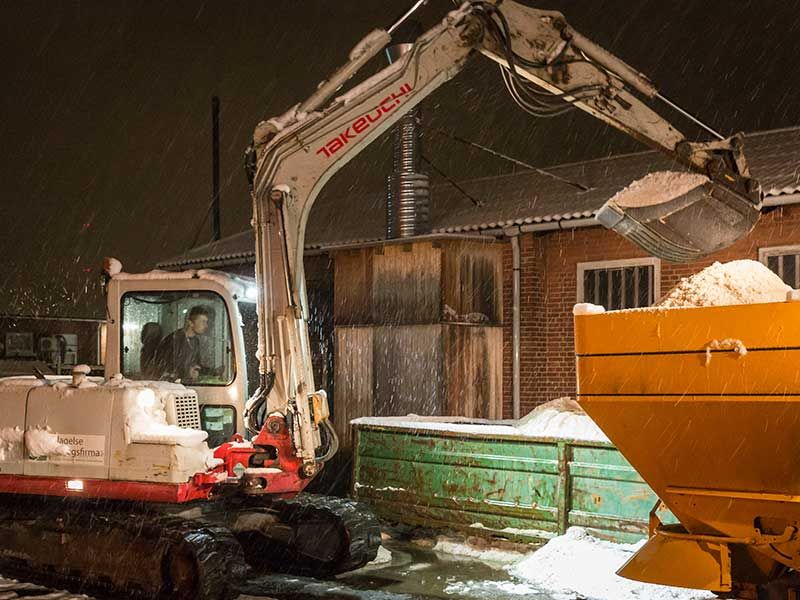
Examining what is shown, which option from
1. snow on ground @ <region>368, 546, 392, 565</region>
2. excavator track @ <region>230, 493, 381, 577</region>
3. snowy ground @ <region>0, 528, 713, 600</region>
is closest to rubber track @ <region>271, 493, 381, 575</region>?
excavator track @ <region>230, 493, 381, 577</region>

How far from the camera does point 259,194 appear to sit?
8.16 metres

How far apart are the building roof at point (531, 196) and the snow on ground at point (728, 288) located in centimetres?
614

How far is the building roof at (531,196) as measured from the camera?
517 inches

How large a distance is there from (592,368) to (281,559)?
4.57 m

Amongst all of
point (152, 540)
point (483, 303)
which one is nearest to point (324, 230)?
point (483, 303)

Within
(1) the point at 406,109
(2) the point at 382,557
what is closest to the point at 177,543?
(2) the point at 382,557

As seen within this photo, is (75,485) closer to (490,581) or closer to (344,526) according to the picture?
(344,526)

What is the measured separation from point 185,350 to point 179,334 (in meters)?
0.16

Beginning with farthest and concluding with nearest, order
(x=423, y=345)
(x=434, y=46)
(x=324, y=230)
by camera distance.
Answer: (x=324, y=230), (x=423, y=345), (x=434, y=46)

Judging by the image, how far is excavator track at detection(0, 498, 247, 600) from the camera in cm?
732

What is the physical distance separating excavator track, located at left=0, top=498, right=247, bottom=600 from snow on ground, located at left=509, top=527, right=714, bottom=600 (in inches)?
107

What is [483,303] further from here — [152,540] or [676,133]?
[152,540]

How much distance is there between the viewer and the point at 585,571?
27.4 ft

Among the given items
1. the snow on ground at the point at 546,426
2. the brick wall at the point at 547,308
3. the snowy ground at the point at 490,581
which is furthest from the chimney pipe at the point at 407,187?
the snowy ground at the point at 490,581
